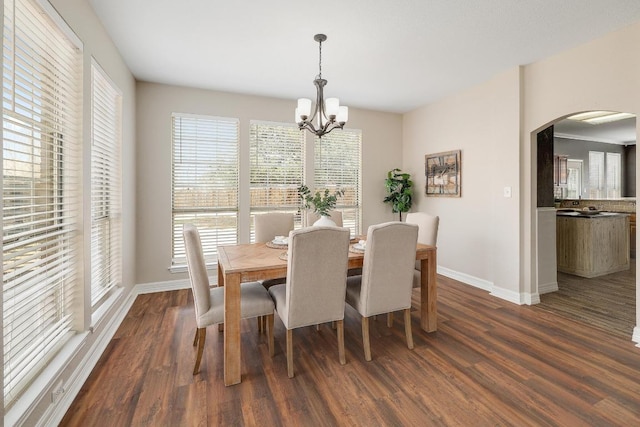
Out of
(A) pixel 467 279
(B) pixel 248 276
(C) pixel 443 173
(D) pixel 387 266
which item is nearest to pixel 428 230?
(D) pixel 387 266

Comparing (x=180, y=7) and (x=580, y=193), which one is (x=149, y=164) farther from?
(x=580, y=193)

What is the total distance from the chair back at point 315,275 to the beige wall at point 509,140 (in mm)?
2520

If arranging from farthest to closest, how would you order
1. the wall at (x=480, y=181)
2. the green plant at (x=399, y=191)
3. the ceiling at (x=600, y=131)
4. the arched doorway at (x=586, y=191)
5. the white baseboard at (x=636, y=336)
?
the ceiling at (x=600, y=131)
the green plant at (x=399, y=191)
the wall at (x=480, y=181)
the arched doorway at (x=586, y=191)
the white baseboard at (x=636, y=336)

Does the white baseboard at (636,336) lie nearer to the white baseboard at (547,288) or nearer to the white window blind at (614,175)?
the white baseboard at (547,288)

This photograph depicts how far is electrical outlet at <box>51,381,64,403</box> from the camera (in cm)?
170

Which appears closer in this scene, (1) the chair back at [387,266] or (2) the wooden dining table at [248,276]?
(2) the wooden dining table at [248,276]

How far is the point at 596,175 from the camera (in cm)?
798

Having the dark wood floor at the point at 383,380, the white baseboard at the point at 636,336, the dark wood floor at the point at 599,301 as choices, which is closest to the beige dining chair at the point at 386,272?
the dark wood floor at the point at 383,380

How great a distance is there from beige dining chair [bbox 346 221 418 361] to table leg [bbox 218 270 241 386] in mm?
929

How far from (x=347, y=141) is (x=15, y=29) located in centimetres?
406

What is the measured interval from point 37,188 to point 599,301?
5.26 metres

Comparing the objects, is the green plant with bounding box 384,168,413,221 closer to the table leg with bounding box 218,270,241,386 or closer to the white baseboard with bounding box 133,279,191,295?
the white baseboard with bounding box 133,279,191,295

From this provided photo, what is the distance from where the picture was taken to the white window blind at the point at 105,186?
103 inches

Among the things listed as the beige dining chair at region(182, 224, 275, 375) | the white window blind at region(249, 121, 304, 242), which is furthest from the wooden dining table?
the white window blind at region(249, 121, 304, 242)
